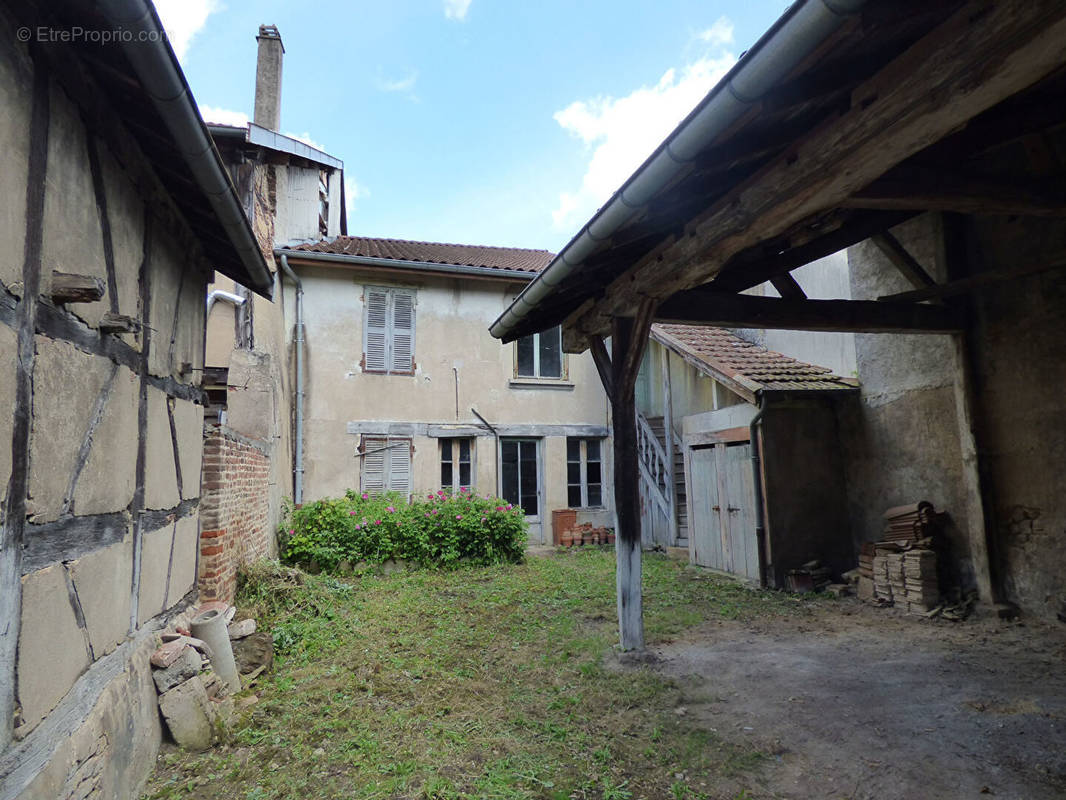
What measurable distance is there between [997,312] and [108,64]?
274 inches

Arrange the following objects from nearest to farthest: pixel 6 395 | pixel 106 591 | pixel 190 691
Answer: pixel 6 395 < pixel 106 591 < pixel 190 691

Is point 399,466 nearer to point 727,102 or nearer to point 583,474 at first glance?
point 583,474

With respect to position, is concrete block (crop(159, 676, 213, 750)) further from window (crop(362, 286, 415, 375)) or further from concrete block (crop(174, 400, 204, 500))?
window (crop(362, 286, 415, 375))

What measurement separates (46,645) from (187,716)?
1.54 m

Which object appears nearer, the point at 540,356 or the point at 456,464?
the point at 456,464

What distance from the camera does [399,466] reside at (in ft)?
34.6

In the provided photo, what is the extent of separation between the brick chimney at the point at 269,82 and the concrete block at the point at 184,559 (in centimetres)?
989

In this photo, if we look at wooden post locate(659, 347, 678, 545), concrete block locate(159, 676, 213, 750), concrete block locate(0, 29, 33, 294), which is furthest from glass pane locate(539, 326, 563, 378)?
concrete block locate(0, 29, 33, 294)

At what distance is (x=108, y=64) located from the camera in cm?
238

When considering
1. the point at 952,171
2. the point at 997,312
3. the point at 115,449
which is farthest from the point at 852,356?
the point at 115,449

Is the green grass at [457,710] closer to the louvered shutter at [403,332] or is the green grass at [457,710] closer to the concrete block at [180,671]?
the concrete block at [180,671]

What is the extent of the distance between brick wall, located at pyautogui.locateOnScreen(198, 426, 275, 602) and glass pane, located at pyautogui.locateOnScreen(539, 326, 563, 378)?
6282 mm

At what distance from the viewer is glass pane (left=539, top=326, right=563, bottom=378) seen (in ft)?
38.9

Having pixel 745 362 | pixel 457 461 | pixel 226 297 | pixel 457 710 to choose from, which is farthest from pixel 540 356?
pixel 457 710
